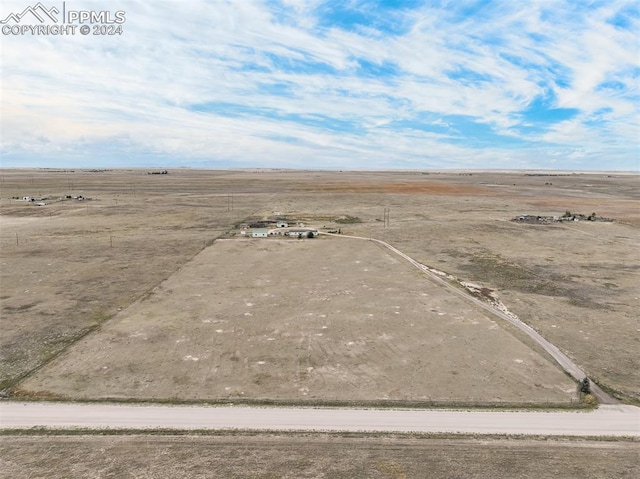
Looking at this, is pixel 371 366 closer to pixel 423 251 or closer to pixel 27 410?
pixel 27 410

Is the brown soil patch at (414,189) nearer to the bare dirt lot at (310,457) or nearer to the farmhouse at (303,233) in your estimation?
the farmhouse at (303,233)

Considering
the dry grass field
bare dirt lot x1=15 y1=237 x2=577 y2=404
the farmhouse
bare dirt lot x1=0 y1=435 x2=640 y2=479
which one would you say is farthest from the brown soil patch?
bare dirt lot x1=0 y1=435 x2=640 y2=479

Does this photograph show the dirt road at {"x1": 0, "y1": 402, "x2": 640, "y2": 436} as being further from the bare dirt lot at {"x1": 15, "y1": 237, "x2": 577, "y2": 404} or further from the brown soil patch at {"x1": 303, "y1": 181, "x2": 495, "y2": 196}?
the brown soil patch at {"x1": 303, "y1": 181, "x2": 495, "y2": 196}

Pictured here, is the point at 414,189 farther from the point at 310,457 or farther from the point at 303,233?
the point at 310,457

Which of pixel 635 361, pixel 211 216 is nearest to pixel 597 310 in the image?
pixel 635 361

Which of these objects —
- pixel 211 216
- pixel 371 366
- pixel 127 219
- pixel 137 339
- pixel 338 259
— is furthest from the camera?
pixel 211 216

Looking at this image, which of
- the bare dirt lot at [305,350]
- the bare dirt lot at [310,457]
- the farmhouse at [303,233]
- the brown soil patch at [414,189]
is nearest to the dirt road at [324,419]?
the bare dirt lot at [310,457]

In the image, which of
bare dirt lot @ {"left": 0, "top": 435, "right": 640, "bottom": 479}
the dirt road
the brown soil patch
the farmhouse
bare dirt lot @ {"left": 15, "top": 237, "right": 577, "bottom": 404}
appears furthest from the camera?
the brown soil patch
